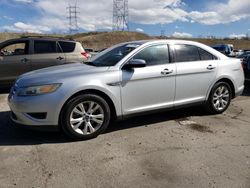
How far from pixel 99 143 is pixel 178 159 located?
127 centimetres

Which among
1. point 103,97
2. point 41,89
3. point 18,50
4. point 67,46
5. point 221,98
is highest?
point 67,46

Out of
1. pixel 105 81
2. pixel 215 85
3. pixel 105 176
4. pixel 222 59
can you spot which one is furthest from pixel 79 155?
pixel 222 59

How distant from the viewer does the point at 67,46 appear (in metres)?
9.82

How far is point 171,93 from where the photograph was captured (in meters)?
5.69

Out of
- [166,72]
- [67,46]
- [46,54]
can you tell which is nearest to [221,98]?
[166,72]

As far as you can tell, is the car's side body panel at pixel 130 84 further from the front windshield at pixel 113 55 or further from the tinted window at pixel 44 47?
the tinted window at pixel 44 47

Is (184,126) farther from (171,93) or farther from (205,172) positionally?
(205,172)

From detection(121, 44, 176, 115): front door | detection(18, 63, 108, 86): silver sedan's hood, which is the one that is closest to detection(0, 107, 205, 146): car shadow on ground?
detection(121, 44, 176, 115): front door

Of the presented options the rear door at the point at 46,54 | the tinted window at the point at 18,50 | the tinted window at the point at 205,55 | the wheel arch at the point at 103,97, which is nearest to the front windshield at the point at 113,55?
the wheel arch at the point at 103,97

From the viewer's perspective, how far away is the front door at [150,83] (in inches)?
205

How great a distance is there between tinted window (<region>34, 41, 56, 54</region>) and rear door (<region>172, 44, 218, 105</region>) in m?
4.93

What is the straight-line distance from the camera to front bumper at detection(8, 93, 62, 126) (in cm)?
465

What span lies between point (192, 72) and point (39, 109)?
2883 millimetres

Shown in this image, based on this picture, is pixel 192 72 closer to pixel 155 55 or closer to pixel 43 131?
pixel 155 55
